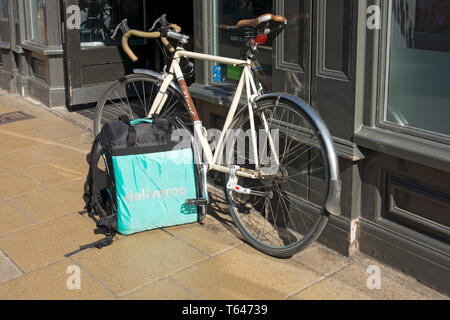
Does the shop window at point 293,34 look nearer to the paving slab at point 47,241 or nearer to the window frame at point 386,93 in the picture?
the window frame at point 386,93

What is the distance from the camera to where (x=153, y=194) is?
4.02 m

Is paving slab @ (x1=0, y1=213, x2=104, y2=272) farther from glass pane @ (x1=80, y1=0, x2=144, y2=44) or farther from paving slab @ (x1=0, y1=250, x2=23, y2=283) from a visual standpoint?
glass pane @ (x1=80, y1=0, x2=144, y2=44)

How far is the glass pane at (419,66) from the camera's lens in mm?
3221

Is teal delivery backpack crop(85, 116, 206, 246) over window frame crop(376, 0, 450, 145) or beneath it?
beneath

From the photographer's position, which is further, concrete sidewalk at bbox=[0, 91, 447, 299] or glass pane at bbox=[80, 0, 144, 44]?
glass pane at bbox=[80, 0, 144, 44]

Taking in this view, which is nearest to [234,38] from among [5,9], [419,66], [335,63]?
[335,63]

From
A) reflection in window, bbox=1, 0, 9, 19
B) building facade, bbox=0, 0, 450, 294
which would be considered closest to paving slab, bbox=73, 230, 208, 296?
building facade, bbox=0, 0, 450, 294

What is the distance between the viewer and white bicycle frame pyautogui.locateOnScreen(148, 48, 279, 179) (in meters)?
3.78

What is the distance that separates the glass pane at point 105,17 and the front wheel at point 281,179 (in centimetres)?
382

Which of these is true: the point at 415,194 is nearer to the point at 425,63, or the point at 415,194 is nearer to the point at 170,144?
the point at 425,63

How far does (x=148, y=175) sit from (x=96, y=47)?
12.5 feet

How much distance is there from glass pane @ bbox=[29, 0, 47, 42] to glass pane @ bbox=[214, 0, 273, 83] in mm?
3625

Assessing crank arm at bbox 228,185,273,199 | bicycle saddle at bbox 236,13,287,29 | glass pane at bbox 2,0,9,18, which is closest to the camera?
bicycle saddle at bbox 236,13,287,29

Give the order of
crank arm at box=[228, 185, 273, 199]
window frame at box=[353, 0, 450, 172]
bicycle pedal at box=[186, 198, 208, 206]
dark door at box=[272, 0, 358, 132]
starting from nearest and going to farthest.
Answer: window frame at box=[353, 0, 450, 172], dark door at box=[272, 0, 358, 132], crank arm at box=[228, 185, 273, 199], bicycle pedal at box=[186, 198, 208, 206]
